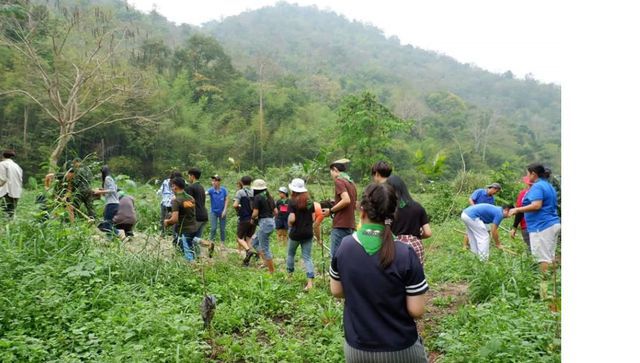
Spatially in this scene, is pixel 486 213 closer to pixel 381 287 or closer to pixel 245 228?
pixel 245 228

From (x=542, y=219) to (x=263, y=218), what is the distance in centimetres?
374

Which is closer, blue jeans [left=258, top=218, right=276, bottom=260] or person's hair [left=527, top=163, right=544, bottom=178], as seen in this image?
person's hair [left=527, top=163, right=544, bottom=178]

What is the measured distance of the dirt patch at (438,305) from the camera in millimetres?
4598

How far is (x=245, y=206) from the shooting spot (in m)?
8.03

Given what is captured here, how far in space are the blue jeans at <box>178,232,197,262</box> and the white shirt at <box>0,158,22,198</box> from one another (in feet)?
9.37

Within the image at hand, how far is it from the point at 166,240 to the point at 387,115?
18.4m

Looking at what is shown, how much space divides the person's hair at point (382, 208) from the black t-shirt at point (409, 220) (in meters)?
2.17

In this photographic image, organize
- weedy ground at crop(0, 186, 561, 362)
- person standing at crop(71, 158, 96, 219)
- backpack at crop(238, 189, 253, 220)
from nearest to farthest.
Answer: weedy ground at crop(0, 186, 561, 362), person standing at crop(71, 158, 96, 219), backpack at crop(238, 189, 253, 220)

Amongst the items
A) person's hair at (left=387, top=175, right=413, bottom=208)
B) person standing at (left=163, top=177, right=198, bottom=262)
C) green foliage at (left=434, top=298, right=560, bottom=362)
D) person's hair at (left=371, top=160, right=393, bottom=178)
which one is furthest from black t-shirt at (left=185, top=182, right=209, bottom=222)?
green foliage at (left=434, top=298, right=560, bottom=362)

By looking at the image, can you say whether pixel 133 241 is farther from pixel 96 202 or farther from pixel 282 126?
pixel 282 126

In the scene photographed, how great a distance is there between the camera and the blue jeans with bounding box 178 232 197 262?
6.41 meters

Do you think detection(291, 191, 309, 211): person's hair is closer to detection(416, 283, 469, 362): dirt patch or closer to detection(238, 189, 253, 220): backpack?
detection(416, 283, 469, 362): dirt patch

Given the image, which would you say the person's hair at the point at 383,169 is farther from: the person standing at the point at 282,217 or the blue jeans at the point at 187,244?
the person standing at the point at 282,217

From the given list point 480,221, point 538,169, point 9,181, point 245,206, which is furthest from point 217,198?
point 538,169
